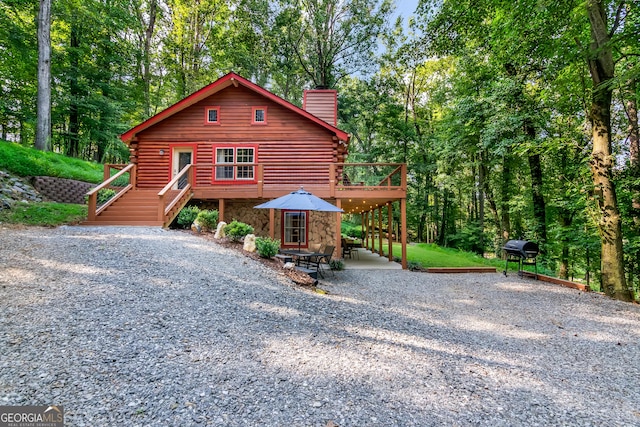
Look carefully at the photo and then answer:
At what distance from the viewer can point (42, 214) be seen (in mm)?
9500

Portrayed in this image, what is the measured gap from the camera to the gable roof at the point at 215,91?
1242 cm

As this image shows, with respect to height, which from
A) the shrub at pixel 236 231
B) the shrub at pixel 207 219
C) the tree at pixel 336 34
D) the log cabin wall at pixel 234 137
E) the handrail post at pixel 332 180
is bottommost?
the shrub at pixel 236 231

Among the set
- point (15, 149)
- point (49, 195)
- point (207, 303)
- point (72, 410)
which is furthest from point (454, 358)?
point (15, 149)

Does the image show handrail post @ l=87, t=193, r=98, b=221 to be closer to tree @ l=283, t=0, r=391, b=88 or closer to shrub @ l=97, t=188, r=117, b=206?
shrub @ l=97, t=188, r=117, b=206

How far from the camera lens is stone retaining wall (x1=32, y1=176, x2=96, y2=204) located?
11953mm

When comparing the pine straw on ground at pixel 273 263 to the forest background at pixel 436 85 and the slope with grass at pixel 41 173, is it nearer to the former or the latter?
the slope with grass at pixel 41 173

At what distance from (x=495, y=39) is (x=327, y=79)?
15477 millimetres

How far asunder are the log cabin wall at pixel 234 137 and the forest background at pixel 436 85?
5916 mm

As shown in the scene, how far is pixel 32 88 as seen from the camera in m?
18.3

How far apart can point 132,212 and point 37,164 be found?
233 inches

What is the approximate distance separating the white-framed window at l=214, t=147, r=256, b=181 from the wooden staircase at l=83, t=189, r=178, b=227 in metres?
2.23

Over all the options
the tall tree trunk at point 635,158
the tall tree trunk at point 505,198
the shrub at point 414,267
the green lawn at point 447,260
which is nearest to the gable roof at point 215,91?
the shrub at point 414,267

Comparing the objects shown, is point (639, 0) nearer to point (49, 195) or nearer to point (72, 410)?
point (72, 410)

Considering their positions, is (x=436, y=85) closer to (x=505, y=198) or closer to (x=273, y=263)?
(x=505, y=198)
